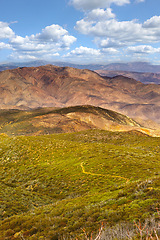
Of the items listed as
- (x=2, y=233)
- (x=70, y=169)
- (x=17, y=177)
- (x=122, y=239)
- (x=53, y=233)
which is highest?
(x=122, y=239)

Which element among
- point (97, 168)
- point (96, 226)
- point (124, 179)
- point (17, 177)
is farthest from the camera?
point (17, 177)

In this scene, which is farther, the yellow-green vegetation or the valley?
the yellow-green vegetation

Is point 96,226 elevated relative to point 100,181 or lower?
elevated

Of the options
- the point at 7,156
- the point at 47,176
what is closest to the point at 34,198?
the point at 47,176

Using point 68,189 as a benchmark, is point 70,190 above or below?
above

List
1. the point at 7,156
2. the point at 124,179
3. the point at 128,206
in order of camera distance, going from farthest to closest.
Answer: the point at 7,156, the point at 124,179, the point at 128,206

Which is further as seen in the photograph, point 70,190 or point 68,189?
point 68,189

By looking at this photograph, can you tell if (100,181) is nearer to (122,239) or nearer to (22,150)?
(122,239)

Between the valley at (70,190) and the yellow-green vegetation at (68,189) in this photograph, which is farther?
the yellow-green vegetation at (68,189)
